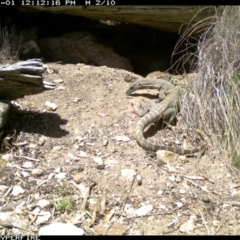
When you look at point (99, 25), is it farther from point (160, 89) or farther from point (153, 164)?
point (153, 164)

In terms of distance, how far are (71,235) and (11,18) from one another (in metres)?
4.43

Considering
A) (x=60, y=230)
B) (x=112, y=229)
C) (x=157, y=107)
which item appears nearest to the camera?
(x=60, y=230)

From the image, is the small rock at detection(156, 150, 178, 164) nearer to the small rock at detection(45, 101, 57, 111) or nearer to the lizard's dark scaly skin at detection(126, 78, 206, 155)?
the lizard's dark scaly skin at detection(126, 78, 206, 155)

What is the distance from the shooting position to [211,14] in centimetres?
518

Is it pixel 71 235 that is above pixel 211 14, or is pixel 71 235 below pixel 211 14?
below

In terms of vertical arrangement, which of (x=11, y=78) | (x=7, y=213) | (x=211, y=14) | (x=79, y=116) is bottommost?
(x=7, y=213)

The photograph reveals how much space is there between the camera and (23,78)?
155 inches

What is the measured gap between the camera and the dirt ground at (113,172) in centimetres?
335

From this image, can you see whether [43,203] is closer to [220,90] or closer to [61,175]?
[61,175]

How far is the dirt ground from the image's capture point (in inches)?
132

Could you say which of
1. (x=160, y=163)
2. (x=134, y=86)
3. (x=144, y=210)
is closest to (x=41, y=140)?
(x=160, y=163)

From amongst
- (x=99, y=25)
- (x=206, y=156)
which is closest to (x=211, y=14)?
(x=206, y=156)

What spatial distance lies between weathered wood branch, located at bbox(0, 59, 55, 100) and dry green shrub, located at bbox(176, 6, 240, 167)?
1.55 meters

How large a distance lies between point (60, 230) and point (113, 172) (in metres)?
0.87
